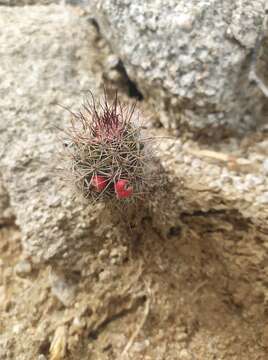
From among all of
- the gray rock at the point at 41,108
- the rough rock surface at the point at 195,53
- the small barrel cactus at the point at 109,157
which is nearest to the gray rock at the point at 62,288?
the gray rock at the point at 41,108

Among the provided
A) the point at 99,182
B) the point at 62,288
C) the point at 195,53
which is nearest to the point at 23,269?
the point at 62,288

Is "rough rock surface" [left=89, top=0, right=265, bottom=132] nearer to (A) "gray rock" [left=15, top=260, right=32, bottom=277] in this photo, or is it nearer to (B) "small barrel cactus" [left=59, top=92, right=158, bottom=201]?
(B) "small barrel cactus" [left=59, top=92, right=158, bottom=201]

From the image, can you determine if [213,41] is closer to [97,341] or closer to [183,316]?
[183,316]

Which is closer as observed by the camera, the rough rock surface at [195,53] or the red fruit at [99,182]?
the red fruit at [99,182]

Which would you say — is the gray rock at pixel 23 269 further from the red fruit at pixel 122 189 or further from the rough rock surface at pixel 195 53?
the rough rock surface at pixel 195 53

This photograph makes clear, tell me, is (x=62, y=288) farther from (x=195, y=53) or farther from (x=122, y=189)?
(x=195, y=53)

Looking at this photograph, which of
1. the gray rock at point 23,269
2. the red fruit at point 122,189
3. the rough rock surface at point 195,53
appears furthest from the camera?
the gray rock at point 23,269
